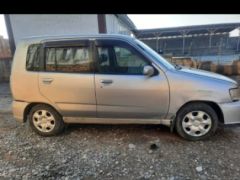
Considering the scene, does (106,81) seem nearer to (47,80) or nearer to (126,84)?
(126,84)

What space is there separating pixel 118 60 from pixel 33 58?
1.56m

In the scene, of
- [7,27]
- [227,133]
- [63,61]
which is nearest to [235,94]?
[227,133]

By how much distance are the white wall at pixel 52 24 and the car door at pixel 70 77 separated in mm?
6809

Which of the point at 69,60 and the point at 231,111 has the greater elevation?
the point at 69,60

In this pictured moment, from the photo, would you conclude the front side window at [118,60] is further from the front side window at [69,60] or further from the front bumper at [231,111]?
the front bumper at [231,111]

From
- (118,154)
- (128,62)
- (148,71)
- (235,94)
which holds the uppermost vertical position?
(128,62)

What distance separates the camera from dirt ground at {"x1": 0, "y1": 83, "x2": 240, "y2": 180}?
2643 mm

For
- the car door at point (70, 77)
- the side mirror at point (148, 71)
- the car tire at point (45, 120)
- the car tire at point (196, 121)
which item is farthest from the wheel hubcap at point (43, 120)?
the car tire at point (196, 121)

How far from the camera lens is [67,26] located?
9914 mm

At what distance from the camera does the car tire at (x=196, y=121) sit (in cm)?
322

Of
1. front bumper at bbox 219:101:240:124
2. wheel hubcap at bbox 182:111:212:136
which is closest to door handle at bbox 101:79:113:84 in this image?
wheel hubcap at bbox 182:111:212:136

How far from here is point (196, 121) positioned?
328 centimetres

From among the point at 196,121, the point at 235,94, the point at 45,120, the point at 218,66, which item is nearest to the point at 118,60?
the point at 196,121
